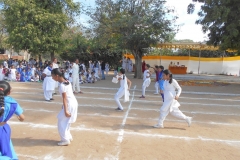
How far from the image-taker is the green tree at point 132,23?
19.2 meters

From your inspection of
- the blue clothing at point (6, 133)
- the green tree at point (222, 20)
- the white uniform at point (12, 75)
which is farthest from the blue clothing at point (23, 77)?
the blue clothing at point (6, 133)

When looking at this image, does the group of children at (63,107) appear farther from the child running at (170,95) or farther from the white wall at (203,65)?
the white wall at (203,65)

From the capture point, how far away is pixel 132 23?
1905 centimetres

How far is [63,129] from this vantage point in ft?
16.6

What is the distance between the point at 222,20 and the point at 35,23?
14.6 metres

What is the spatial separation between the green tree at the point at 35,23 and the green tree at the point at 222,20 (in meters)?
11.2

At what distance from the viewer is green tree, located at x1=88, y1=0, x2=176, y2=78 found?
19219 mm

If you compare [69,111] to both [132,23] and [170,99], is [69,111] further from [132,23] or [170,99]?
[132,23]

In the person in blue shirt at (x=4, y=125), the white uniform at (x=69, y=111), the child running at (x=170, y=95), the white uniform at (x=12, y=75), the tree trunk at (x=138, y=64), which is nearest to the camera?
the person in blue shirt at (x=4, y=125)

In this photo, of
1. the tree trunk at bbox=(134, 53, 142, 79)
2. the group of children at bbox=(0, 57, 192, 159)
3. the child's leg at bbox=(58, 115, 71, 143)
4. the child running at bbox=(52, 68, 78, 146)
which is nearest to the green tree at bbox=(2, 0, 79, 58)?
the tree trunk at bbox=(134, 53, 142, 79)

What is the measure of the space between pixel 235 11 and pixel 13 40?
17.3 metres

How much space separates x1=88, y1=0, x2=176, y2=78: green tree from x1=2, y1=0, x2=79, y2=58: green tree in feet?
10.5

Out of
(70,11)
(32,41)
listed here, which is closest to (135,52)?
(70,11)

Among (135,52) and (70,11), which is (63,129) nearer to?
(135,52)
